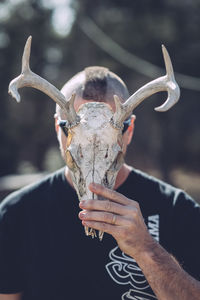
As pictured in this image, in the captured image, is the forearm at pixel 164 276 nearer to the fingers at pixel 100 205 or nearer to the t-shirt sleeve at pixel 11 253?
the fingers at pixel 100 205

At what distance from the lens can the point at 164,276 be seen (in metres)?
2.34

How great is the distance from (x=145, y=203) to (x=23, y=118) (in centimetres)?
1508

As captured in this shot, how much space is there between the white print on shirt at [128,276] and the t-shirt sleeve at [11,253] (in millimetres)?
625

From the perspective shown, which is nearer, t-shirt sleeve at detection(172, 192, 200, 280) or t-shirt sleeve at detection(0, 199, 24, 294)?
t-shirt sleeve at detection(172, 192, 200, 280)

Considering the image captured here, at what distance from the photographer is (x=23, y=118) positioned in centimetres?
1748

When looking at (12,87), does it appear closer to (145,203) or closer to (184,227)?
(145,203)

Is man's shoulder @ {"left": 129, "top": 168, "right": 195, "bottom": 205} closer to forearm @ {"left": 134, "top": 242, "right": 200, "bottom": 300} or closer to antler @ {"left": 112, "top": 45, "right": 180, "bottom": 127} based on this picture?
forearm @ {"left": 134, "top": 242, "right": 200, "bottom": 300}

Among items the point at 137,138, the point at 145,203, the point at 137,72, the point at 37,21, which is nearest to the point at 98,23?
the point at 137,72

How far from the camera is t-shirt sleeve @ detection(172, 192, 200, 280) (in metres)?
2.72

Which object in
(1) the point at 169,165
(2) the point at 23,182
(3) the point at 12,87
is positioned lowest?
(3) the point at 12,87

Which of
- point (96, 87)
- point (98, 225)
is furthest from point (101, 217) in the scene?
point (96, 87)

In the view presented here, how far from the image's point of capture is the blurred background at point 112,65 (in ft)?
43.9

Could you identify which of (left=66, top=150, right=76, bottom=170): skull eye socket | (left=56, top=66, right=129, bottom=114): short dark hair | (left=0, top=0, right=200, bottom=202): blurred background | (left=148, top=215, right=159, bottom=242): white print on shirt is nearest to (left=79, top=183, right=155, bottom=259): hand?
(left=66, top=150, right=76, bottom=170): skull eye socket

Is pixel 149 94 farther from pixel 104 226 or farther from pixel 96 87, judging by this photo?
pixel 104 226
